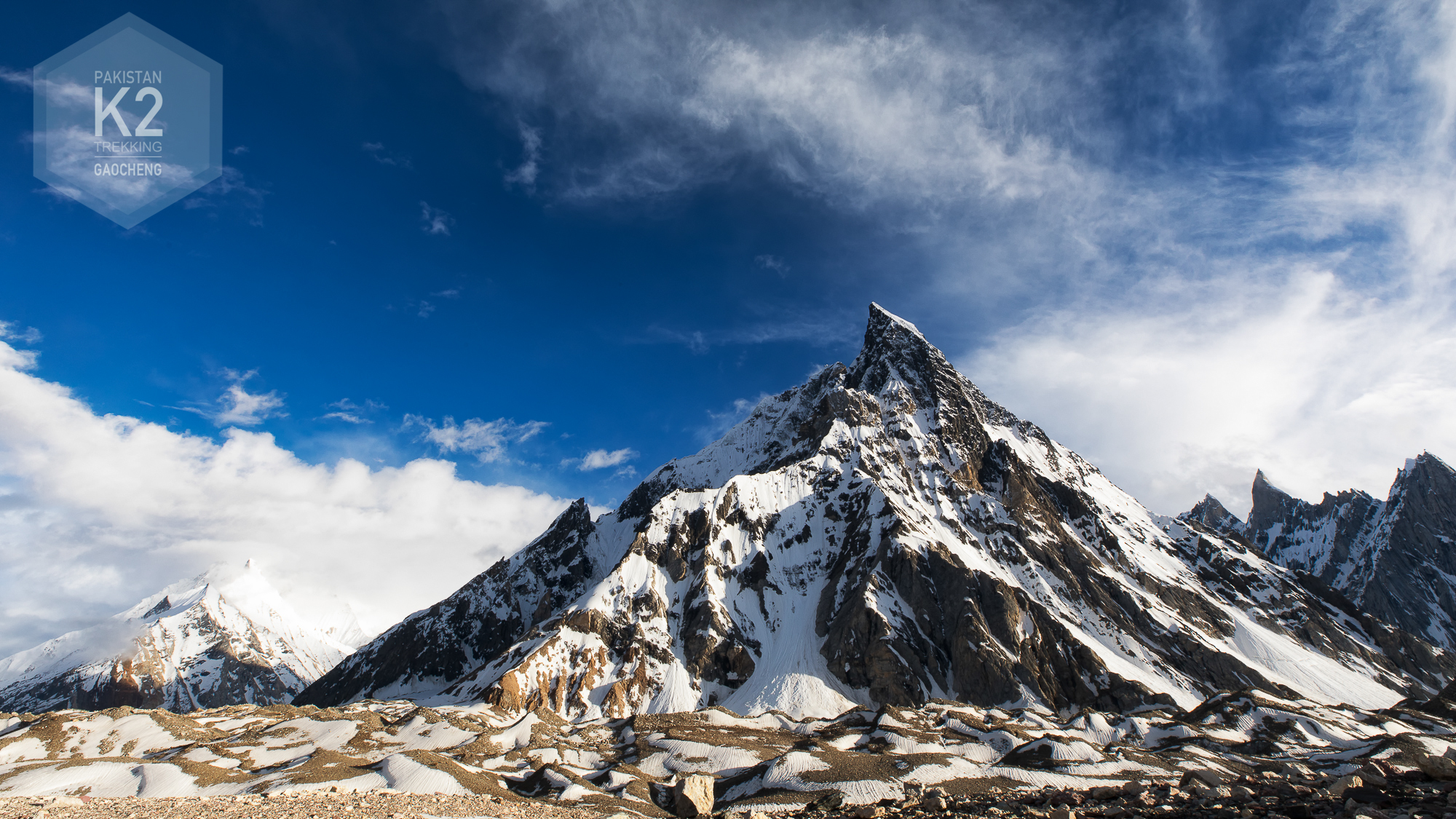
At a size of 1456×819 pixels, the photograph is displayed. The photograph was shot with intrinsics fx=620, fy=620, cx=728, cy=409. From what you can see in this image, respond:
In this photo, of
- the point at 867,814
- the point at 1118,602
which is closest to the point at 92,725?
the point at 867,814

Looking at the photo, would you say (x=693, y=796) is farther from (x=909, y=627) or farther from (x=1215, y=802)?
(x=909, y=627)

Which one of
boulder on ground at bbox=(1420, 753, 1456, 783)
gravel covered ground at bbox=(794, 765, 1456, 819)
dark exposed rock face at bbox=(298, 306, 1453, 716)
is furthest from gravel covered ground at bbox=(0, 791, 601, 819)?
dark exposed rock face at bbox=(298, 306, 1453, 716)

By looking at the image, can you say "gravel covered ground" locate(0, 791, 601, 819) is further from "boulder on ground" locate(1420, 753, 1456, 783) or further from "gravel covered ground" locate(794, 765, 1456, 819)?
"boulder on ground" locate(1420, 753, 1456, 783)

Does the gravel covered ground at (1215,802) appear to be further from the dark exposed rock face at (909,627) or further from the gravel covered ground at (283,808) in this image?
the dark exposed rock face at (909,627)

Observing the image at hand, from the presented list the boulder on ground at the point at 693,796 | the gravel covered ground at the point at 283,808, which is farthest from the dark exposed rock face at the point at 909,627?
the gravel covered ground at the point at 283,808

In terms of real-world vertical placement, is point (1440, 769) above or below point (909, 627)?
above

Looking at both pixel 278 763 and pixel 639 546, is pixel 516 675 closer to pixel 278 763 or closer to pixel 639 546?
pixel 639 546

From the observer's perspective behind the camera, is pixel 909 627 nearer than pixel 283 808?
No

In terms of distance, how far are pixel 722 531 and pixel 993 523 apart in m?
85.8

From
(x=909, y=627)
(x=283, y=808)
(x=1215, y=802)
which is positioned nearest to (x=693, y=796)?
(x=283, y=808)

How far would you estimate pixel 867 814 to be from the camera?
96.6 feet

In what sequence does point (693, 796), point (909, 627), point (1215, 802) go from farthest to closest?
point (909, 627), point (693, 796), point (1215, 802)

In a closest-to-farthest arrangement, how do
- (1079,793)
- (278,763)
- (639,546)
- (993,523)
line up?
(1079,793) → (278,763) → (639,546) → (993,523)

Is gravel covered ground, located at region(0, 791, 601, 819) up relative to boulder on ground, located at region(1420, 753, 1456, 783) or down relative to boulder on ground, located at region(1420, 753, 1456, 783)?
up
